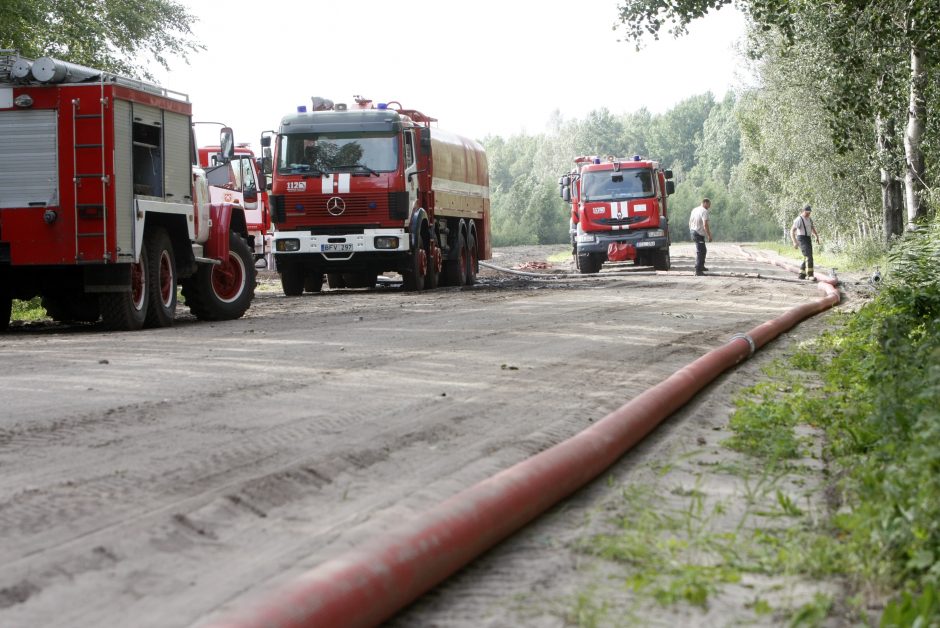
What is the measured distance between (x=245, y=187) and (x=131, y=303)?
7826 millimetres

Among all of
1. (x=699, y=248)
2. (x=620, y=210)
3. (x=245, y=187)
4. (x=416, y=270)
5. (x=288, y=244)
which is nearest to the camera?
(x=245, y=187)

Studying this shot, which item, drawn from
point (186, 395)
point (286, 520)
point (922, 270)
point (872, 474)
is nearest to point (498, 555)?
point (286, 520)

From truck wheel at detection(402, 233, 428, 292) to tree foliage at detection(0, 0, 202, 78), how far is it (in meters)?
7.77

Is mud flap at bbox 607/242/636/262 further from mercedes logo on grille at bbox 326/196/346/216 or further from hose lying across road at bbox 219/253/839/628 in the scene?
hose lying across road at bbox 219/253/839/628

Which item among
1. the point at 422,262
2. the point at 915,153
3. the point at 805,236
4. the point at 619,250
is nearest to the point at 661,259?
the point at 619,250

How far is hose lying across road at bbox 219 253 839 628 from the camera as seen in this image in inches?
126

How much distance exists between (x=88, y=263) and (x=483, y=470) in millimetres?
9447

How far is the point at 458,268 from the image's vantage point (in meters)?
26.0

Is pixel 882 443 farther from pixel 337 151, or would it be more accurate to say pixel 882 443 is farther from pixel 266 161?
pixel 266 161

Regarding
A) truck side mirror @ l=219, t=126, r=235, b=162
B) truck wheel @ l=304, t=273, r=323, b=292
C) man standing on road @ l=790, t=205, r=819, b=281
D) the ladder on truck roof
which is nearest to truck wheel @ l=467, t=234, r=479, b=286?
truck wheel @ l=304, t=273, r=323, b=292

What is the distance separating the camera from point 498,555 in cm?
425

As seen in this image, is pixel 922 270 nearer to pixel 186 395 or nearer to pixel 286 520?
pixel 186 395

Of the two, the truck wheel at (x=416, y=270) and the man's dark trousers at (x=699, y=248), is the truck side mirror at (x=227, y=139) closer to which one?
the truck wheel at (x=416, y=270)

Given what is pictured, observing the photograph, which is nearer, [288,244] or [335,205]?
[335,205]
